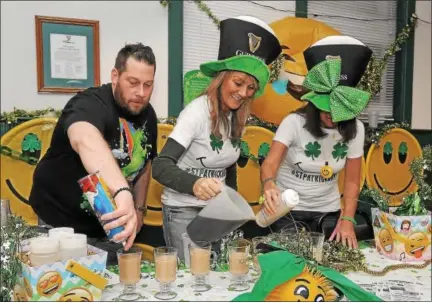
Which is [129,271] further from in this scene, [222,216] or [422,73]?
[422,73]

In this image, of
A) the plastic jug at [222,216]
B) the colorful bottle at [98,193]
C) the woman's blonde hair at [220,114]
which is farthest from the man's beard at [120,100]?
the colorful bottle at [98,193]

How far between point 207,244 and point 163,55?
195cm

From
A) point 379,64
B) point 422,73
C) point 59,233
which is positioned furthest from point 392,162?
point 59,233

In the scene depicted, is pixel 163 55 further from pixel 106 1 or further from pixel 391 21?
pixel 391 21

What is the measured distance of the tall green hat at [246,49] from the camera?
1604 millimetres

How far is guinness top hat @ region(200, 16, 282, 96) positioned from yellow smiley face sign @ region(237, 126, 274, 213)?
1.13 metres

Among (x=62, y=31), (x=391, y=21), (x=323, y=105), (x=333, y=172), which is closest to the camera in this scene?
(x=323, y=105)

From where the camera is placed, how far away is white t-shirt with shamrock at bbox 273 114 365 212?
178cm

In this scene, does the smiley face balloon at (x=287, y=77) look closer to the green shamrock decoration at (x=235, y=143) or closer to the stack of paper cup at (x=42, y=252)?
the green shamrock decoration at (x=235, y=143)

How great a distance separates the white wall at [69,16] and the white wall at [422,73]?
7.81 feet

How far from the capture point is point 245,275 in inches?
47.9

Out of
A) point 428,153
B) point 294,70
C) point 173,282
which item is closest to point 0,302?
point 173,282

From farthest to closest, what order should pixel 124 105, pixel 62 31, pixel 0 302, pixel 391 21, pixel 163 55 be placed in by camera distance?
pixel 391 21
pixel 163 55
pixel 62 31
pixel 124 105
pixel 0 302

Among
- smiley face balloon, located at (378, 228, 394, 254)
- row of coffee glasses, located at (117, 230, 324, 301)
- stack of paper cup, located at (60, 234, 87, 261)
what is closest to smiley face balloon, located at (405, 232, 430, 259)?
smiley face balloon, located at (378, 228, 394, 254)
